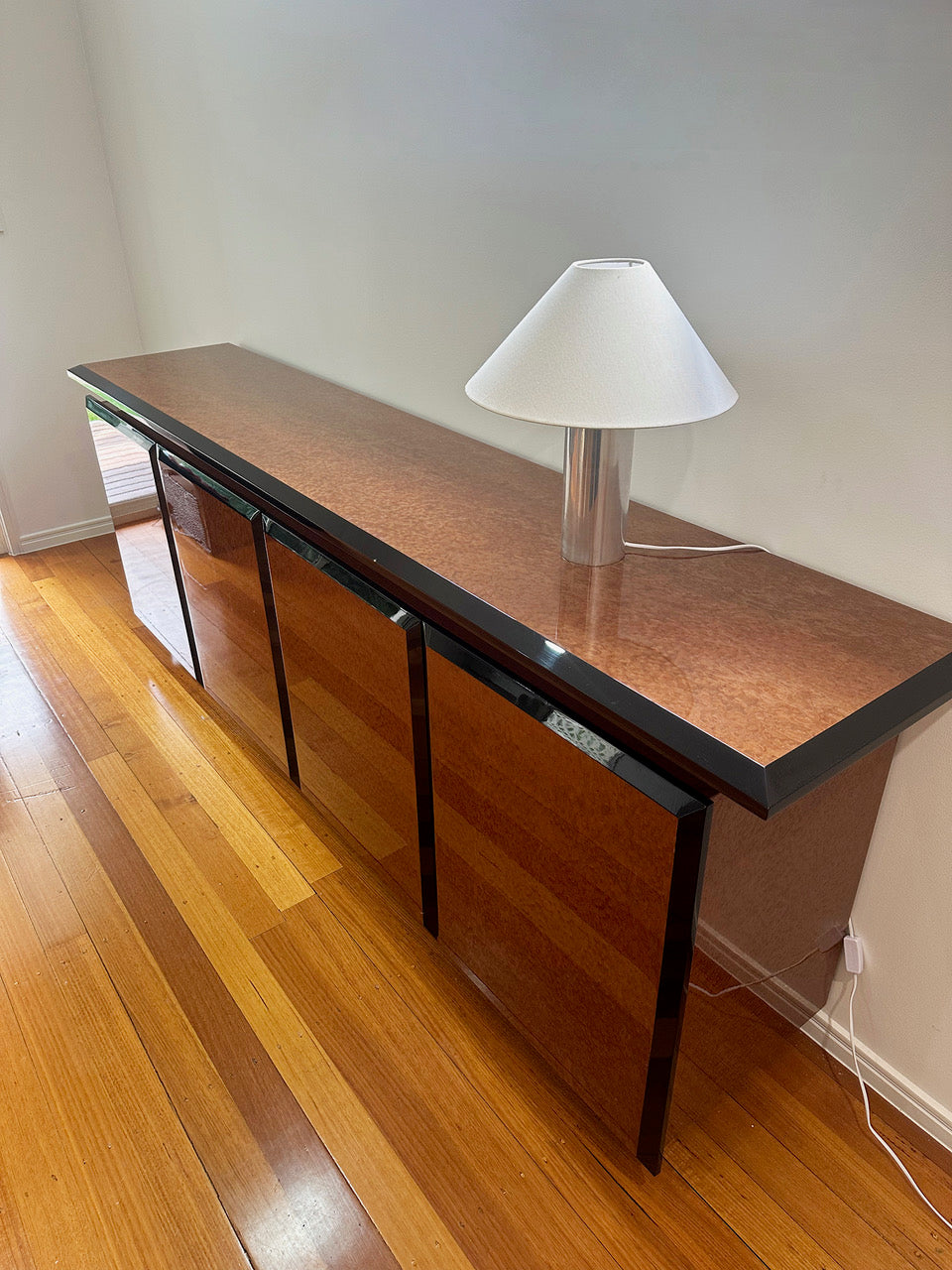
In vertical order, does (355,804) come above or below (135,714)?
above

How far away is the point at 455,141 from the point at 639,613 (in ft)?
3.23

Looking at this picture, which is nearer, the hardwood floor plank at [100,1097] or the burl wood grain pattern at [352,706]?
the hardwood floor plank at [100,1097]

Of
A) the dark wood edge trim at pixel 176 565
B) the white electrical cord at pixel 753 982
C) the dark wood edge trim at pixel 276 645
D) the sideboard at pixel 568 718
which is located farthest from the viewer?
the dark wood edge trim at pixel 176 565

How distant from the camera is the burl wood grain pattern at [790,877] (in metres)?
1.03

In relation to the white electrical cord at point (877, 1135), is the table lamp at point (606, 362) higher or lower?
higher

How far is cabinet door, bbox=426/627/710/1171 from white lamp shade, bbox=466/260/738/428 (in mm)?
347

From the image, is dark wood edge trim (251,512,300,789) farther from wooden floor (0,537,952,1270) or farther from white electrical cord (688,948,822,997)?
white electrical cord (688,948,822,997)

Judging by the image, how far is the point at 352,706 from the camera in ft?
5.18

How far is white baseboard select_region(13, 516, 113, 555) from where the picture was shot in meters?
3.33

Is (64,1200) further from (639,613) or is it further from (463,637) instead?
(639,613)

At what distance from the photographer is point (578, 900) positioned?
1.16m

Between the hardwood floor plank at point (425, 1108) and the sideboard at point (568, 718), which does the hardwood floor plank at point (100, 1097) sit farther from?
the sideboard at point (568, 718)

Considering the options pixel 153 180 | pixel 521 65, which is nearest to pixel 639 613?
pixel 521 65

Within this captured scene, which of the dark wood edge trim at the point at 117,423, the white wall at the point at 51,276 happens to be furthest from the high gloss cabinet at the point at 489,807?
the white wall at the point at 51,276
